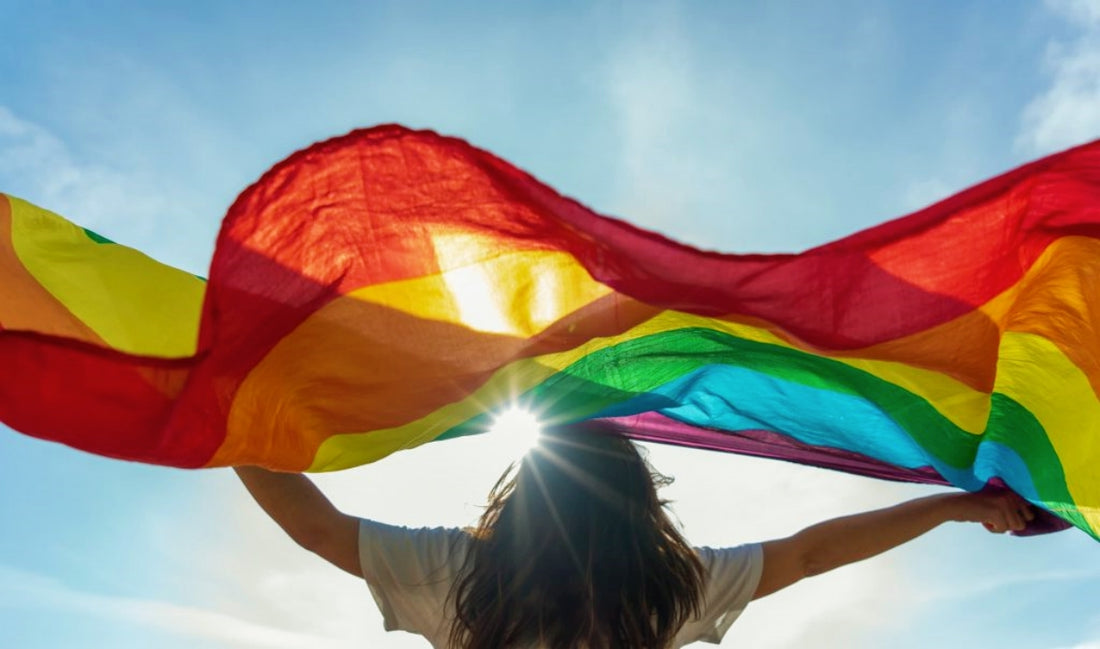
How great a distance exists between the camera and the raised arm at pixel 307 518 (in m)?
2.90

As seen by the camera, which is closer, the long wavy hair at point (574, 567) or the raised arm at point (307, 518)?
the long wavy hair at point (574, 567)

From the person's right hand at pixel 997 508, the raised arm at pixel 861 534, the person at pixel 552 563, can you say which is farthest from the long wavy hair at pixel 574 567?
the person's right hand at pixel 997 508

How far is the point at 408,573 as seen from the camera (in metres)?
2.87

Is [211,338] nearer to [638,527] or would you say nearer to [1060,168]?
[638,527]

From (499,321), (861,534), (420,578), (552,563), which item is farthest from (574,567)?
(861,534)

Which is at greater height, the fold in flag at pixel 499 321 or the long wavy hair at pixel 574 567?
the fold in flag at pixel 499 321

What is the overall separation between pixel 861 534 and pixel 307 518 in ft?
5.44

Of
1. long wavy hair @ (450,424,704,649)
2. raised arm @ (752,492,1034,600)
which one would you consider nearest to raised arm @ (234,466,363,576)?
long wavy hair @ (450,424,704,649)

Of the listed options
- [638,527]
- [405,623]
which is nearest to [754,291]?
[638,527]

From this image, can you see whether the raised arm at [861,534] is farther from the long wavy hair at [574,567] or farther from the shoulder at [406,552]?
the shoulder at [406,552]

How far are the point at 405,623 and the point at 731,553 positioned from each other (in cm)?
97

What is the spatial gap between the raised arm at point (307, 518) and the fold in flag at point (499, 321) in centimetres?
11

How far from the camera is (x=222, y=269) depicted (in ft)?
8.50

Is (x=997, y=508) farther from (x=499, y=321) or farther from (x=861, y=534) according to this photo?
(x=499, y=321)
